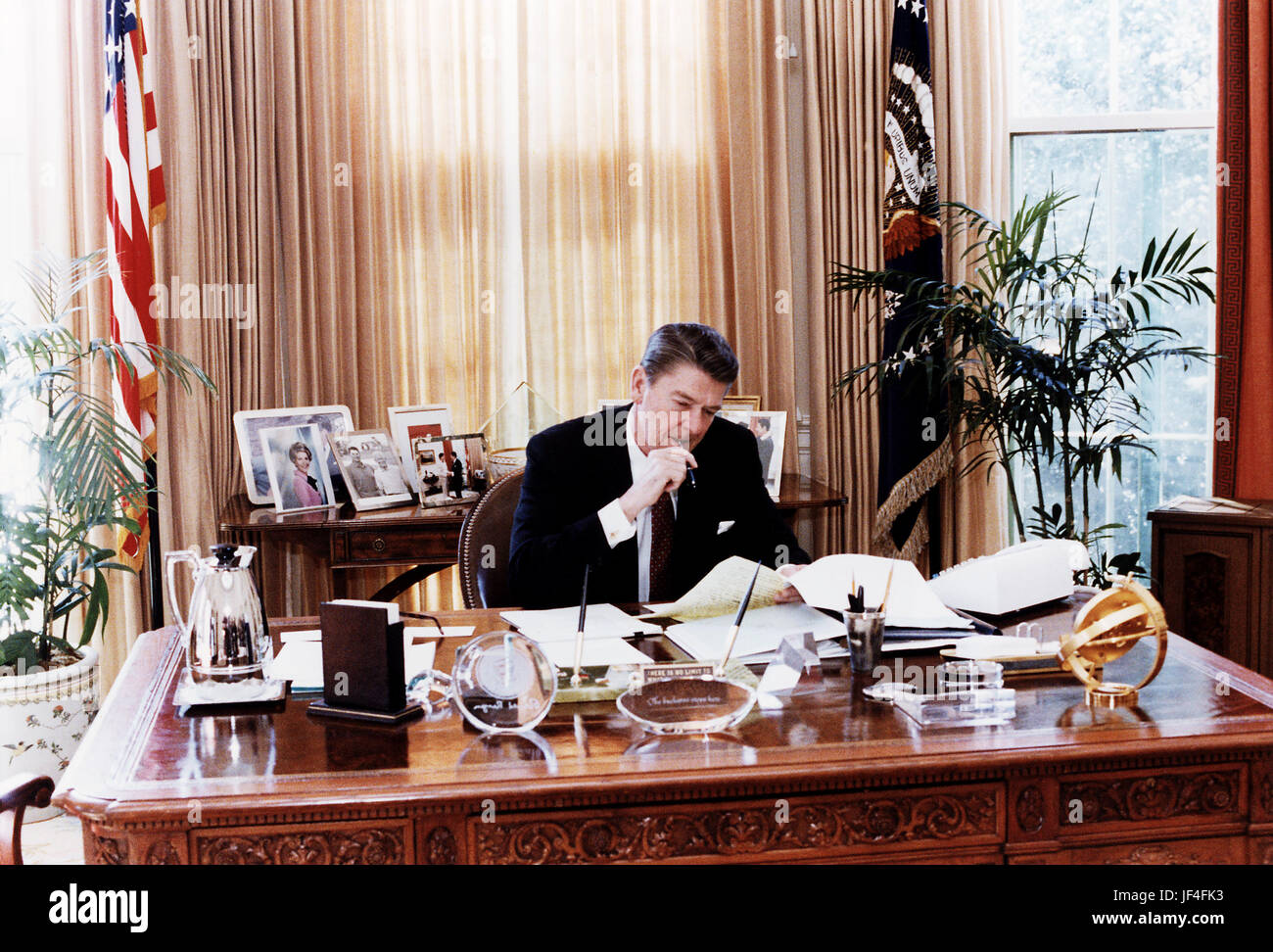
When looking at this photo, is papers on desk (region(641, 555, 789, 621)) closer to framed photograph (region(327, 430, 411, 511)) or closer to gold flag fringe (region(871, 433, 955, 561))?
framed photograph (region(327, 430, 411, 511))

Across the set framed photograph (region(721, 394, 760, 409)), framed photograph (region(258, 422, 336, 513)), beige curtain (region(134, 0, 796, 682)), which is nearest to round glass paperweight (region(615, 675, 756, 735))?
framed photograph (region(258, 422, 336, 513))

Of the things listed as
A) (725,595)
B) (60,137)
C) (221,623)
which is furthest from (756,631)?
(60,137)

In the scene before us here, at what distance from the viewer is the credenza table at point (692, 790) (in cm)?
126

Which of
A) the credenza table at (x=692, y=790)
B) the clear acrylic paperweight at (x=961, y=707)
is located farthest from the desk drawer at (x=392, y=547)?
the clear acrylic paperweight at (x=961, y=707)

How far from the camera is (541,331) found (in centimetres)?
395

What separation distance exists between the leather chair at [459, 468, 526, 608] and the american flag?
1429 mm

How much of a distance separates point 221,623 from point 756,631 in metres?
0.80

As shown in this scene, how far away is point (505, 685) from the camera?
4.80 ft

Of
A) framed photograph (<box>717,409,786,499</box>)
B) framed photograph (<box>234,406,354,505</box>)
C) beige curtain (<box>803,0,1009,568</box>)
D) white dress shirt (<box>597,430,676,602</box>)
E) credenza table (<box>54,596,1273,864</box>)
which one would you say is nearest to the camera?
credenza table (<box>54,596,1273,864</box>)

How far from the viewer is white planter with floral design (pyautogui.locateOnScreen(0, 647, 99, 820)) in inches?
118

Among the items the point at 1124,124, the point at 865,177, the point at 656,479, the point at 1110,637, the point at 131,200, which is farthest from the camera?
the point at 1124,124

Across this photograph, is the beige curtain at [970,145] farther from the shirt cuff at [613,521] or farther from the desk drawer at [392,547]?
the shirt cuff at [613,521]

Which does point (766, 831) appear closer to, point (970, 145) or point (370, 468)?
point (370, 468)
